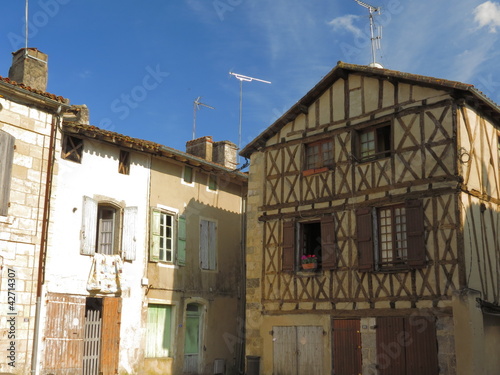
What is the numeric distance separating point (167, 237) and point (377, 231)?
6.27 m

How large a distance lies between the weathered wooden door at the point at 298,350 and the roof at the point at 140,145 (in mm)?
5694

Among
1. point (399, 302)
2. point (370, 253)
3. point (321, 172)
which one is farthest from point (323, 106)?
point (399, 302)

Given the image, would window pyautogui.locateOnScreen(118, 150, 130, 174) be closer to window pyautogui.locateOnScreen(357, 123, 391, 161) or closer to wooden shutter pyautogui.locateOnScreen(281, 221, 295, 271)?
wooden shutter pyautogui.locateOnScreen(281, 221, 295, 271)

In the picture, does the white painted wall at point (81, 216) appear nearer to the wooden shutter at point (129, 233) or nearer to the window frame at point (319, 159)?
the wooden shutter at point (129, 233)

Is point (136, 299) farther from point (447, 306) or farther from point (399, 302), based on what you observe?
point (447, 306)

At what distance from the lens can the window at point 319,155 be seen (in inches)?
574

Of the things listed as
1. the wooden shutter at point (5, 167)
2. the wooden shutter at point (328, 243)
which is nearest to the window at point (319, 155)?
the wooden shutter at point (328, 243)

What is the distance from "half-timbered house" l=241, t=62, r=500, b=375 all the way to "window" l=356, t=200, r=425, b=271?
3 centimetres

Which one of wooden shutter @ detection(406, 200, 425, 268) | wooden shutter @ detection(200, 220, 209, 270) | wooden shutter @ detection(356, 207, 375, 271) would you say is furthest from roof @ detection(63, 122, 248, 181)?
wooden shutter @ detection(406, 200, 425, 268)

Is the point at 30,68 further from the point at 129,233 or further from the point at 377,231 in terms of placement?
the point at 377,231

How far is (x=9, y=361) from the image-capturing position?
12.3 m

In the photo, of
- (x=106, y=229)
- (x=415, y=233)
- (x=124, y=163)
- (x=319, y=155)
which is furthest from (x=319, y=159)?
(x=106, y=229)

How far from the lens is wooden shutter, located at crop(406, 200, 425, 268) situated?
12.2 meters

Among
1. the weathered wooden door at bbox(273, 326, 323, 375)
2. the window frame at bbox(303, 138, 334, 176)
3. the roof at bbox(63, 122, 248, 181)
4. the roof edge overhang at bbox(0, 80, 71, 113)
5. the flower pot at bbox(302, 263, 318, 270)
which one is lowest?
the weathered wooden door at bbox(273, 326, 323, 375)
